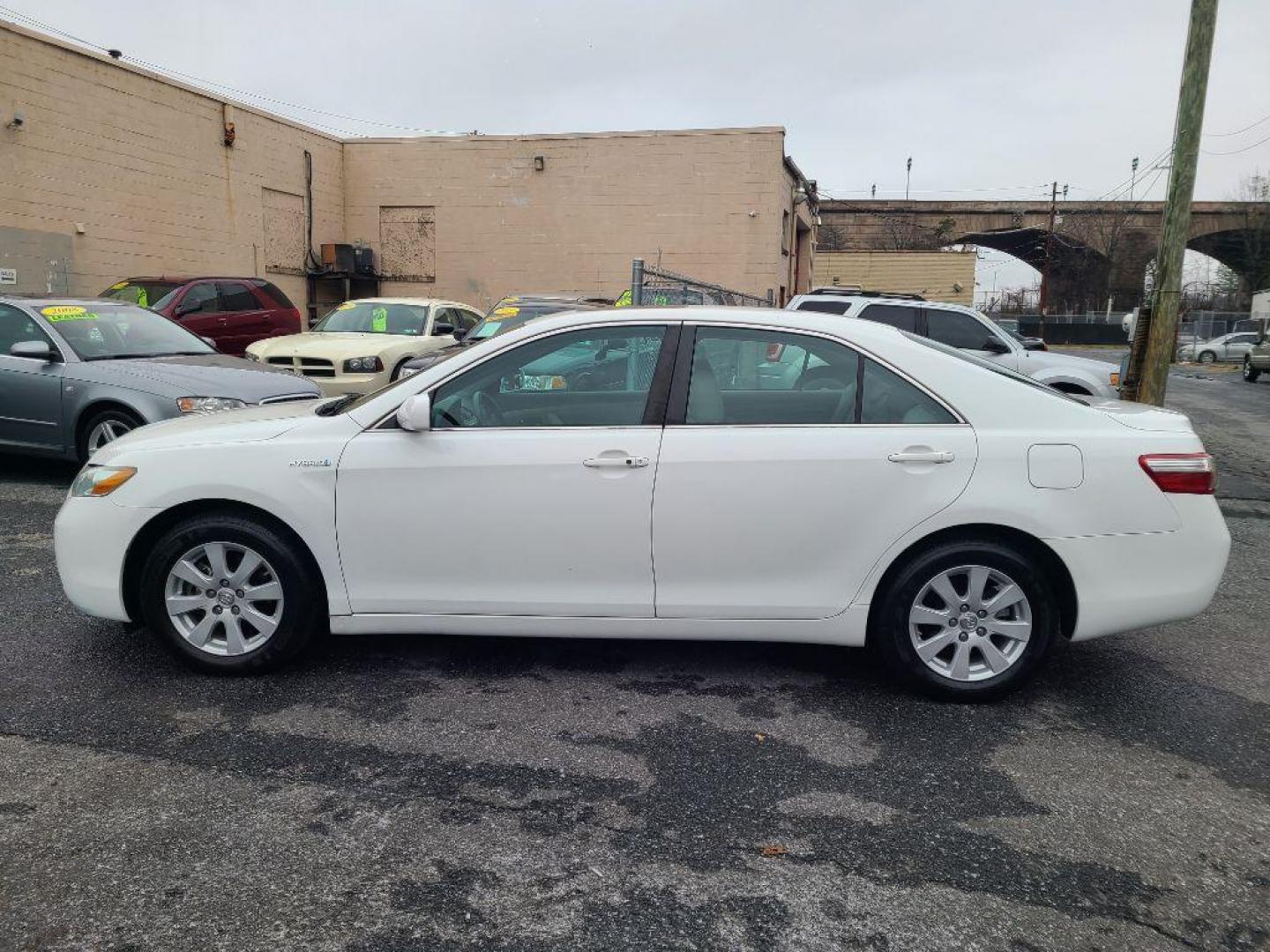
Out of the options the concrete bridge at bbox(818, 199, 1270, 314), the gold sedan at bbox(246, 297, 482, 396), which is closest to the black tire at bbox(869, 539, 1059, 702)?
the gold sedan at bbox(246, 297, 482, 396)

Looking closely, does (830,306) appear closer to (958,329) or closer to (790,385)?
(958,329)

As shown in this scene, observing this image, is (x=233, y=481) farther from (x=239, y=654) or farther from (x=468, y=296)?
(x=468, y=296)

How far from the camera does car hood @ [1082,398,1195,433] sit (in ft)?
12.8

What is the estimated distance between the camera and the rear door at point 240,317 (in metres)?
13.5

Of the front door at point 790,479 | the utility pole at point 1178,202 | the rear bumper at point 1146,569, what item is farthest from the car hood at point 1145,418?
the utility pole at point 1178,202

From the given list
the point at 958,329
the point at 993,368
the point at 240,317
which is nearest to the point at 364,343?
the point at 240,317

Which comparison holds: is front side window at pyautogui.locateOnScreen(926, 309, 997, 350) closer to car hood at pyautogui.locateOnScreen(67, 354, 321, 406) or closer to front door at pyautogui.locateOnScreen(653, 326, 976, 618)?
car hood at pyautogui.locateOnScreen(67, 354, 321, 406)

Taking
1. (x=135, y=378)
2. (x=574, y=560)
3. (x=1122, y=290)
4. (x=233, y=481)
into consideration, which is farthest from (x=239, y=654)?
(x=1122, y=290)

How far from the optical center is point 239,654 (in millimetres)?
4055

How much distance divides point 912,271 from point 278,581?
126 ft

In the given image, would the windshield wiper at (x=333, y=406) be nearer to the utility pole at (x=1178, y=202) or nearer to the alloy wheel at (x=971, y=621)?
the alloy wheel at (x=971, y=621)

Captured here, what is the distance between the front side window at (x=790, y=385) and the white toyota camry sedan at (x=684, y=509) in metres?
0.01

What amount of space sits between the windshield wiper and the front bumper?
0.80 m

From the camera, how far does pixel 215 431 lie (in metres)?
4.12
